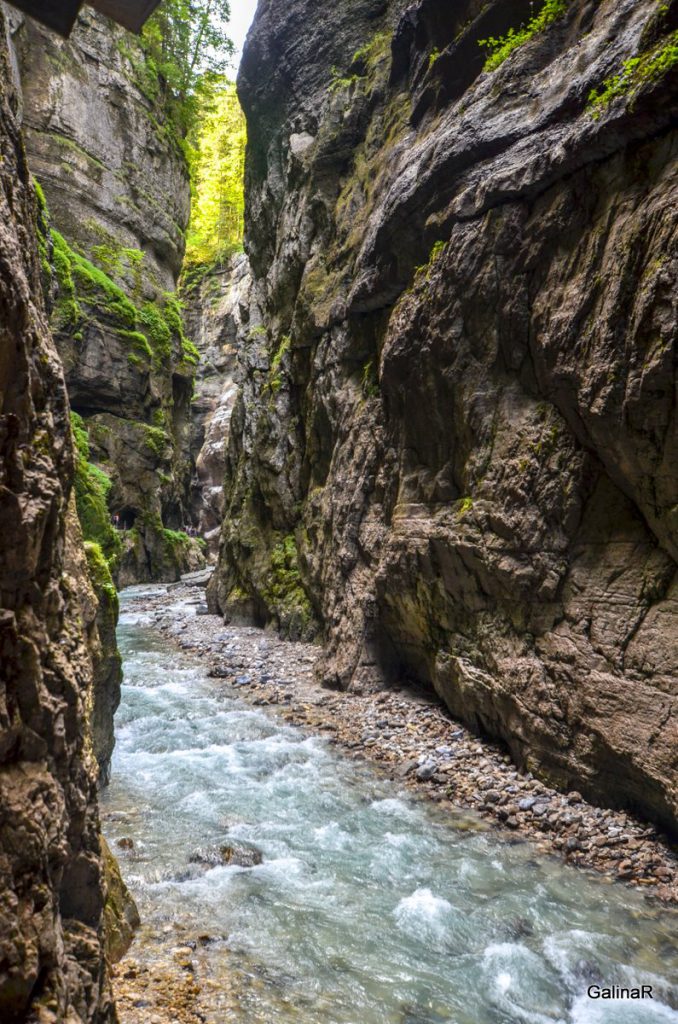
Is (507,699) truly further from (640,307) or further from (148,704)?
(148,704)

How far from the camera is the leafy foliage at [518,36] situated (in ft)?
28.6

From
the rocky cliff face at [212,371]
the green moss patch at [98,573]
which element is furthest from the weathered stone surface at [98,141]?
the green moss patch at [98,573]

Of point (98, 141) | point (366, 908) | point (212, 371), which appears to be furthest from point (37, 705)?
point (212, 371)

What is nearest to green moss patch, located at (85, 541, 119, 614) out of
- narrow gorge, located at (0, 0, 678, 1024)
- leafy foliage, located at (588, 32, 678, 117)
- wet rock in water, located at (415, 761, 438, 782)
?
narrow gorge, located at (0, 0, 678, 1024)

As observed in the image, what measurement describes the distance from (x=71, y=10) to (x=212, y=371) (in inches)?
1998

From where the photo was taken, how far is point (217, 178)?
159 ft

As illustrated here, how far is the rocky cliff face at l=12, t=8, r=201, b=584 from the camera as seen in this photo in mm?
29125

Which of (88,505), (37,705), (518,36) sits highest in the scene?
(518,36)

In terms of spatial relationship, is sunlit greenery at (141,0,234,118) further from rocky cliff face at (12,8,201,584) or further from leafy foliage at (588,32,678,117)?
leafy foliage at (588,32,678,117)

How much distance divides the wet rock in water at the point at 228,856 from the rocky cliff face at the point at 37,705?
322 centimetres

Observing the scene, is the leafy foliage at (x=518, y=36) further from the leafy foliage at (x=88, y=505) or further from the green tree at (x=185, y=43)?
the green tree at (x=185, y=43)

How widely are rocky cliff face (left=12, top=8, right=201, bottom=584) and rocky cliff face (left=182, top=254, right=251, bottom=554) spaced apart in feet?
29.4

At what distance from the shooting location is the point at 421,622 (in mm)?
10898

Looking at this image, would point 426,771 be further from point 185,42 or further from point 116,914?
point 185,42
